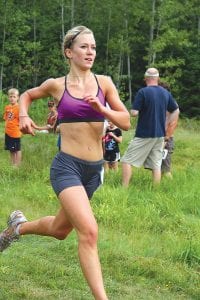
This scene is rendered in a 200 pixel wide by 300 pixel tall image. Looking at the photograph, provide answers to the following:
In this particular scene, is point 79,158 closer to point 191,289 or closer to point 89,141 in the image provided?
point 89,141

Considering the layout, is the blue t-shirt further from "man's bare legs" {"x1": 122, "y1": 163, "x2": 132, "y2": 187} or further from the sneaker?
the sneaker

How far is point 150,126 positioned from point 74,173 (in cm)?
453

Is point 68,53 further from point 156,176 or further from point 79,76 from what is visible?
point 156,176

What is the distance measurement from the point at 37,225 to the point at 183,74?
3317 cm

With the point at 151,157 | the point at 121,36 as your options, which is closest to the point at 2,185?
the point at 151,157

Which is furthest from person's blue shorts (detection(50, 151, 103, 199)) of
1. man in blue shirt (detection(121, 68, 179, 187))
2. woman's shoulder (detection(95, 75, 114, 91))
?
man in blue shirt (detection(121, 68, 179, 187))

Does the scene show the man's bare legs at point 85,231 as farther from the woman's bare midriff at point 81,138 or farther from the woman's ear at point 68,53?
the woman's ear at point 68,53

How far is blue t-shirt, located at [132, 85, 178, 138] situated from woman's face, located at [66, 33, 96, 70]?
4155 millimetres

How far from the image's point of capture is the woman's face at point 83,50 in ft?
14.2

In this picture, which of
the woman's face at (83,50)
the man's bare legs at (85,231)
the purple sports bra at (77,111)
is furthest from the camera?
the woman's face at (83,50)

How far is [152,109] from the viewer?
28.0 feet

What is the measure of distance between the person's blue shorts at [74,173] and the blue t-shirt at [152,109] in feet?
14.0

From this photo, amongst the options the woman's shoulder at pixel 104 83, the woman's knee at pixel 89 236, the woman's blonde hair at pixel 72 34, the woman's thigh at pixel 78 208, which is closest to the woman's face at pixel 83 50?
the woman's blonde hair at pixel 72 34

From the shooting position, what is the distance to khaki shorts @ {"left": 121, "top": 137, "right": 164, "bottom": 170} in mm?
8648
